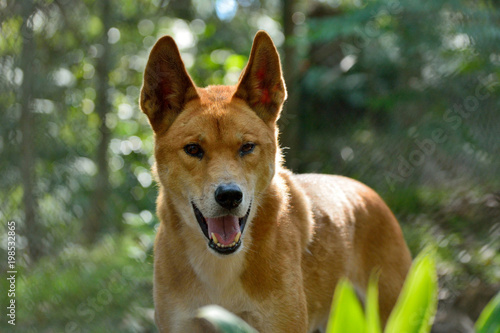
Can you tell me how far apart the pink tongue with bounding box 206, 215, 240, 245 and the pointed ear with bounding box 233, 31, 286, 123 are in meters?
0.70

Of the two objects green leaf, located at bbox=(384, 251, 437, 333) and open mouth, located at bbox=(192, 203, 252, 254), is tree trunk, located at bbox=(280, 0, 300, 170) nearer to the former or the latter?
open mouth, located at bbox=(192, 203, 252, 254)

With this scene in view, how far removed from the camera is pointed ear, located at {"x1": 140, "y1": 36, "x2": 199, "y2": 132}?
9.98 ft

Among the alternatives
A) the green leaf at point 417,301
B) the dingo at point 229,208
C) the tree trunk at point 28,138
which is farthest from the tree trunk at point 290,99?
the green leaf at point 417,301

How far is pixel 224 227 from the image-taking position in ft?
9.27

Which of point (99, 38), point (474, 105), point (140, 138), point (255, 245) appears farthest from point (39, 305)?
point (474, 105)

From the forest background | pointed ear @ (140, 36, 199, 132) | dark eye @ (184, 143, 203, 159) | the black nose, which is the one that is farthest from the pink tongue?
the forest background

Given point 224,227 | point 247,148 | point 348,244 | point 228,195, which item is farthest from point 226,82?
point 228,195

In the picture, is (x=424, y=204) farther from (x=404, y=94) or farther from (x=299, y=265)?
(x=299, y=265)

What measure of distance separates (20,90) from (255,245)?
238 centimetres

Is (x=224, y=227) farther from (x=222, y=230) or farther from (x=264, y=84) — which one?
(x=264, y=84)

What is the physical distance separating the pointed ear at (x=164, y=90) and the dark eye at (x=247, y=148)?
1.46 ft

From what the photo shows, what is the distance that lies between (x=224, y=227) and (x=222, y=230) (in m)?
0.02

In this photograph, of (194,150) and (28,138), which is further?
(28,138)

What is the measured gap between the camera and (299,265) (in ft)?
10.2
